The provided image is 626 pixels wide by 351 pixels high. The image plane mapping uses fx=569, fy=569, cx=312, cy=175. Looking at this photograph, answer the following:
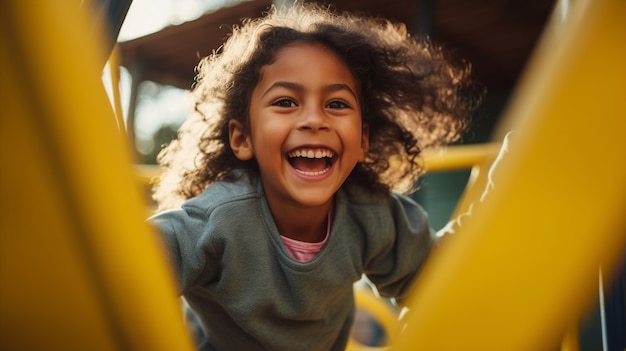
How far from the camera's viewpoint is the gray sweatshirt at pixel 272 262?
685mm

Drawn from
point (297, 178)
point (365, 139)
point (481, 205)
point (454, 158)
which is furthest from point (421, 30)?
point (481, 205)

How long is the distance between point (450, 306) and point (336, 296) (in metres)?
0.60

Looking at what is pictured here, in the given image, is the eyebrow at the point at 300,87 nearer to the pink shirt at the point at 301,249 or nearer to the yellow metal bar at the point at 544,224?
the pink shirt at the point at 301,249

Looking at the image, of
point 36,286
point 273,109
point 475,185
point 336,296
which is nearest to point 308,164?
point 273,109

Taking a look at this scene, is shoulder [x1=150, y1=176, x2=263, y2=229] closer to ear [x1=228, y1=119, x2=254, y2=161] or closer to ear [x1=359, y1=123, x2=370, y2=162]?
ear [x1=228, y1=119, x2=254, y2=161]

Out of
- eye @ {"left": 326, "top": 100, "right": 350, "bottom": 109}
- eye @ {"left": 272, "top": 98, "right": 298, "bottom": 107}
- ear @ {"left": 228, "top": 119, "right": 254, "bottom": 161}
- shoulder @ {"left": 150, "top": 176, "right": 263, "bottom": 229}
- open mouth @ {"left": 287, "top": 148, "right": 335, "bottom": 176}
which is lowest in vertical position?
shoulder @ {"left": 150, "top": 176, "right": 263, "bottom": 229}

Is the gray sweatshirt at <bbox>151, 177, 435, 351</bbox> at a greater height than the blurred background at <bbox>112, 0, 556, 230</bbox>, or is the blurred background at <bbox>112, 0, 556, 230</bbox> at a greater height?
the blurred background at <bbox>112, 0, 556, 230</bbox>

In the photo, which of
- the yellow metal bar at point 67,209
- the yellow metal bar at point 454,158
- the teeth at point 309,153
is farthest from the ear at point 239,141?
the yellow metal bar at point 67,209

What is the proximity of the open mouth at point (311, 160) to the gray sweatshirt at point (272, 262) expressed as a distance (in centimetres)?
7

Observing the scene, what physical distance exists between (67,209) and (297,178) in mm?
494

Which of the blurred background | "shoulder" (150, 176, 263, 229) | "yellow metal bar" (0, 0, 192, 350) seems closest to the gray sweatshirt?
"shoulder" (150, 176, 263, 229)

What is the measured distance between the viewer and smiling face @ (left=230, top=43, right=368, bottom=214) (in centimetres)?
72

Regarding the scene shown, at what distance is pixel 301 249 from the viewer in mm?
780

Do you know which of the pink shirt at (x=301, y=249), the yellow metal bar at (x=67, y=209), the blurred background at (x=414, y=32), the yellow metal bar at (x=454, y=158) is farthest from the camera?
the blurred background at (x=414, y=32)
